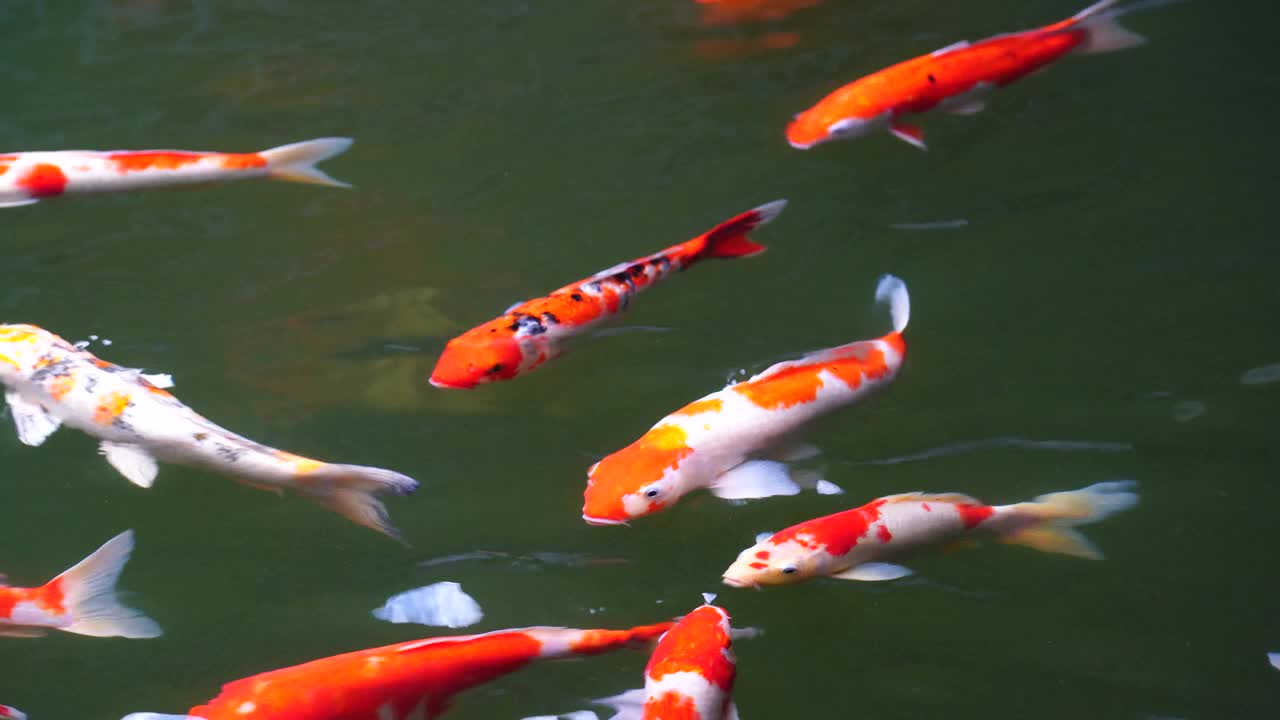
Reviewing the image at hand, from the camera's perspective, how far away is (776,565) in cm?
280

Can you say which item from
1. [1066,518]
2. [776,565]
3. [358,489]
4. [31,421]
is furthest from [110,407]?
[1066,518]

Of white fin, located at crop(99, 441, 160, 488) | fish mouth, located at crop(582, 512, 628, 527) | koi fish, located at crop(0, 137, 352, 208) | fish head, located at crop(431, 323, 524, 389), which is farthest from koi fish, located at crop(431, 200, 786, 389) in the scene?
koi fish, located at crop(0, 137, 352, 208)

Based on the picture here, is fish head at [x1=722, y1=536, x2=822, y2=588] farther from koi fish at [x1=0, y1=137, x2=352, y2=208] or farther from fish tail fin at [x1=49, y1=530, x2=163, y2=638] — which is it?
koi fish at [x1=0, y1=137, x2=352, y2=208]

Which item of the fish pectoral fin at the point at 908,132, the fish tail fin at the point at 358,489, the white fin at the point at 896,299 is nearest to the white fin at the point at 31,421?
the fish tail fin at the point at 358,489

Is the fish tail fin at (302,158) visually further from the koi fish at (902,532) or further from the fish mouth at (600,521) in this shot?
the koi fish at (902,532)

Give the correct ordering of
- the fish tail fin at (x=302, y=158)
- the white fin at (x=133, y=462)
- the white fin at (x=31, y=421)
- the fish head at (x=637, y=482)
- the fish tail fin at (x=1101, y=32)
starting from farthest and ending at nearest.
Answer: the fish tail fin at (x=1101, y=32)
the fish tail fin at (x=302, y=158)
the white fin at (x=31, y=421)
the white fin at (x=133, y=462)
the fish head at (x=637, y=482)

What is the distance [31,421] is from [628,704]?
2.16m

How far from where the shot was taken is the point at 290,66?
5371mm

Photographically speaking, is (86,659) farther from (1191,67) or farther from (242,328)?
(1191,67)

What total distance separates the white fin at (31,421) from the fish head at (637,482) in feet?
5.70

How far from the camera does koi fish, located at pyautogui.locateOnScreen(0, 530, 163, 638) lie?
2.77m

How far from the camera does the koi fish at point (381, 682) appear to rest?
244 centimetres

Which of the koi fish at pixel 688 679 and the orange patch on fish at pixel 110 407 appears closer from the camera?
the koi fish at pixel 688 679

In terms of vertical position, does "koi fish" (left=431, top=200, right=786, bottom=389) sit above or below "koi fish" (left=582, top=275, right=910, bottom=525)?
above
